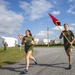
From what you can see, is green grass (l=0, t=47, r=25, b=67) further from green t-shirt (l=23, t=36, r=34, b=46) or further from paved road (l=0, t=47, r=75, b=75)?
green t-shirt (l=23, t=36, r=34, b=46)

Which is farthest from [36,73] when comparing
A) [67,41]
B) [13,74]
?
[67,41]

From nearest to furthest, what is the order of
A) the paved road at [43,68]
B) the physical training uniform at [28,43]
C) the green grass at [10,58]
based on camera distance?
the paved road at [43,68] < the physical training uniform at [28,43] < the green grass at [10,58]

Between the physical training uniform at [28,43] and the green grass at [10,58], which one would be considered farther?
the green grass at [10,58]

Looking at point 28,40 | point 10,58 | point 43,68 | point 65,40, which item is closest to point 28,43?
point 28,40

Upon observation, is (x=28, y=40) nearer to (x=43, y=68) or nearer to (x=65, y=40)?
(x=43, y=68)

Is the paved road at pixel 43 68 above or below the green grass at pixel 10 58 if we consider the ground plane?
below

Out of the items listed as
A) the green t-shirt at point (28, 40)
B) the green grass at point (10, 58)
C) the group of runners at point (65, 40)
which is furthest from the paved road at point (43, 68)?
the green grass at point (10, 58)

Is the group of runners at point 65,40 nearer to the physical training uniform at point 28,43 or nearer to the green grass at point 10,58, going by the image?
the physical training uniform at point 28,43

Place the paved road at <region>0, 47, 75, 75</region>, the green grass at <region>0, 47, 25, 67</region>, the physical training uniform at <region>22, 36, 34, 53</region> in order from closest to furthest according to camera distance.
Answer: the paved road at <region>0, 47, 75, 75</region>, the physical training uniform at <region>22, 36, 34, 53</region>, the green grass at <region>0, 47, 25, 67</region>

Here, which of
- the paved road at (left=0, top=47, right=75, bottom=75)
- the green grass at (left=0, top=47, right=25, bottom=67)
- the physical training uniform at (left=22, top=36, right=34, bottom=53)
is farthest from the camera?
the green grass at (left=0, top=47, right=25, bottom=67)

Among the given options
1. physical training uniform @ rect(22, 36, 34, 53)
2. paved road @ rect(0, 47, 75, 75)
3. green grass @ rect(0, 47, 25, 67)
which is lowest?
paved road @ rect(0, 47, 75, 75)

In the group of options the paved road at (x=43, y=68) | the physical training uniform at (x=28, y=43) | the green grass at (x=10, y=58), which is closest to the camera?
the paved road at (x=43, y=68)

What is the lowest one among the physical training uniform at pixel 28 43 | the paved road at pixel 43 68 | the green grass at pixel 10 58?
the paved road at pixel 43 68

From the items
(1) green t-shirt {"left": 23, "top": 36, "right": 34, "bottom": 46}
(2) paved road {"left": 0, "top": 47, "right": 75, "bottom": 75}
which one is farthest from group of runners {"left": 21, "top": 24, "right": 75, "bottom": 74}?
(2) paved road {"left": 0, "top": 47, "right": 75, "bottom": 75}
